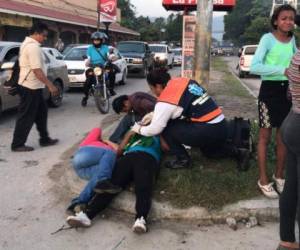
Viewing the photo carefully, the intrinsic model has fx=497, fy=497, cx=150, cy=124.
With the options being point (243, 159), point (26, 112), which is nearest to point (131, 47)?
point (26, 112)

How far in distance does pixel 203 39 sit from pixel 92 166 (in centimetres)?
278

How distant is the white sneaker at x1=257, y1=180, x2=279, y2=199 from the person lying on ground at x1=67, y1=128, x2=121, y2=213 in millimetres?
1461

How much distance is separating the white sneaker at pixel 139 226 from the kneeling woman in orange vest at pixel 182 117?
966 mm

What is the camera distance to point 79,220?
451 cm

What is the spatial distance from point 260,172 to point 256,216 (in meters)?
0.47

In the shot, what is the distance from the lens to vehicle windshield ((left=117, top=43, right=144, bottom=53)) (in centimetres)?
2330

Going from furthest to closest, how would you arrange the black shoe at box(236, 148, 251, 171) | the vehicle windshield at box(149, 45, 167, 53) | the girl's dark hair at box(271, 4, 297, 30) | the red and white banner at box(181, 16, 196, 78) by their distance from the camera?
the vehicle windshield at box(149, 45, 167, 53)
the red and white banner at box(181, 16, 196, 78)
the black shoe at box(236, 148, 251, 171)
the girl's dark hair at box(271, 4, 297, 30)

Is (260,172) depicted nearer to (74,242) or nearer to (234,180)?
(234,180)

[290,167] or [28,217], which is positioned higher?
[290,167]

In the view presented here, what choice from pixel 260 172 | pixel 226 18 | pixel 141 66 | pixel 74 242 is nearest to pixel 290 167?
pixel 260 172

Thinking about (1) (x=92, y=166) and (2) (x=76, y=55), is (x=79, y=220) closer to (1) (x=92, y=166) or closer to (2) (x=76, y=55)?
(1) (x=92, y=166)

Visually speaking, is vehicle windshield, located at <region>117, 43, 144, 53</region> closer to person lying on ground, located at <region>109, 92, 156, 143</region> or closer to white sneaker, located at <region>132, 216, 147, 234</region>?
person lying on ground, located at <region>109, 92, 156, 143</region>

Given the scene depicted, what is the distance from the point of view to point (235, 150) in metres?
5.62

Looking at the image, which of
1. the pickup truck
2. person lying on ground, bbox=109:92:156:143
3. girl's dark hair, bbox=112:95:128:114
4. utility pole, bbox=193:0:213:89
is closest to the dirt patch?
utility pole, bbox=193:0:213:89
